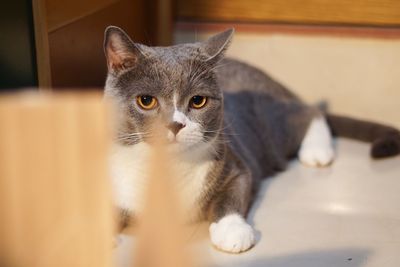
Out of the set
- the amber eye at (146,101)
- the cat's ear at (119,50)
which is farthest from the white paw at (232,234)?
the cat's ear at (119,50)

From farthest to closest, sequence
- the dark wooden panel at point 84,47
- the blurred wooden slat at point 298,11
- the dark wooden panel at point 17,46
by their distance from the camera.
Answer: the blurred wooden slat at point 298,11
the dark wooden panel at point 84,47
the dark wooden panel at point 17,46

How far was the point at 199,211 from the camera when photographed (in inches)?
63.0

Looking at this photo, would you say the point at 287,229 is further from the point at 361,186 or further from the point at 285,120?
the point at 285,120

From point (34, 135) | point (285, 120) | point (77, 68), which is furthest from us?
point (285, 120)

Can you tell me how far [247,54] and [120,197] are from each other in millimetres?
1041

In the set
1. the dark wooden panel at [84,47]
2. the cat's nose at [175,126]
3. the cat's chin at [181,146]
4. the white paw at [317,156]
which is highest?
the dark wooden panel at [84,47]

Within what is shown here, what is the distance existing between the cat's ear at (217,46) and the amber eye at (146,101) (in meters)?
Result: 0.18

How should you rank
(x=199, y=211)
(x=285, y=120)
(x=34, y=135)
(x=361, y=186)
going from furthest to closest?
(x=285, y=120), (x=361, y=186), (x=199, y=211), (x=34, y=135)

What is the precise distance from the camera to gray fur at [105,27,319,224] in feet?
4.66

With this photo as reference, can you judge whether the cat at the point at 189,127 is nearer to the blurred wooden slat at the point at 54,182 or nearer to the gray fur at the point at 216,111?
the gray fur at the point at 216,111

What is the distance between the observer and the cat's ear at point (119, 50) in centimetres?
136

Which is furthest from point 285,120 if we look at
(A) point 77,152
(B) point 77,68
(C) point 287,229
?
(A) point 77,152

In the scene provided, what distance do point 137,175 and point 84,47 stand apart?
494 mm

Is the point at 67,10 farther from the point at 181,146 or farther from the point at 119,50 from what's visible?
the point at 181,146
